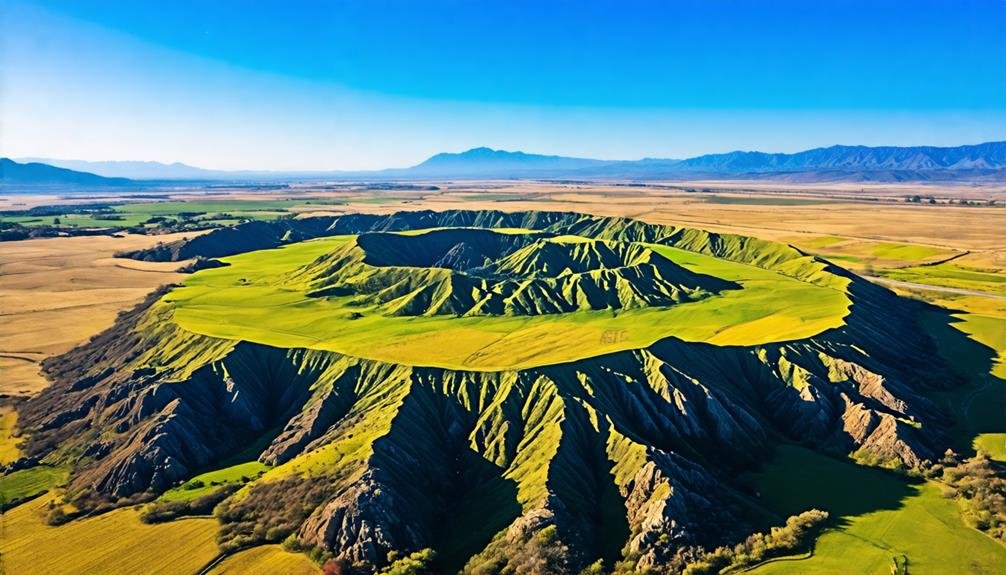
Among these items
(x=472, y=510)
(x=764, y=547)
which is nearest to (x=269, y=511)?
(x=472, y=510)

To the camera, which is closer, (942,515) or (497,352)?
(942,515)

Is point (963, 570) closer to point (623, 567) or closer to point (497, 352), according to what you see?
point (623, 567)

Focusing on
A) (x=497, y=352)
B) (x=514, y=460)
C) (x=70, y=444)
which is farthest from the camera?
(x=497, y=352)

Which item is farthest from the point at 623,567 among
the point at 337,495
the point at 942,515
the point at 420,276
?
the point at 420,276

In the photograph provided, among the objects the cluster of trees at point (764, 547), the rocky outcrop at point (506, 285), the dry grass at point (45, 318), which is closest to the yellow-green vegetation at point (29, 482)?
the dry grass at point (45, 318)

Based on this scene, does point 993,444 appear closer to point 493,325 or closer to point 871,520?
point 871,520
